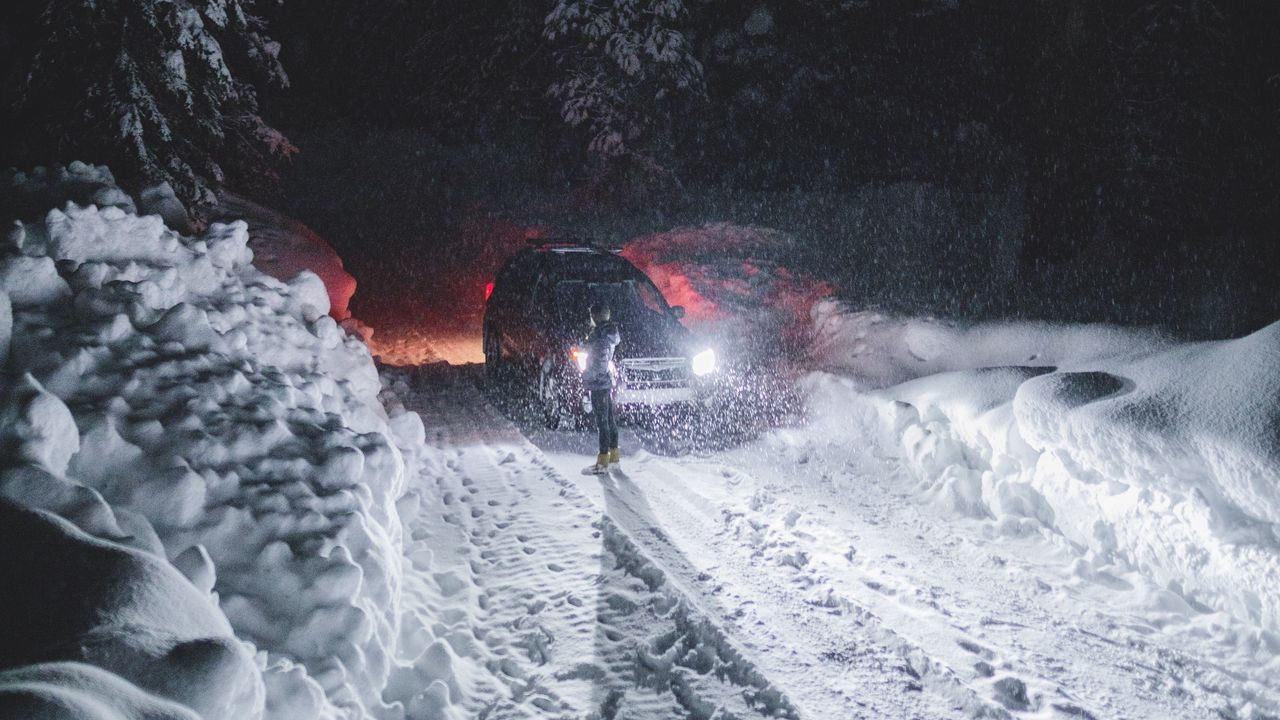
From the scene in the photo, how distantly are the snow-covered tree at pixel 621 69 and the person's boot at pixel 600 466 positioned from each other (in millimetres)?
11016

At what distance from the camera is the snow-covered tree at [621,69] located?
14961 mm

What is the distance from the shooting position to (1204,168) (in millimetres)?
10719

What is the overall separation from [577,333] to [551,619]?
402 centimetres

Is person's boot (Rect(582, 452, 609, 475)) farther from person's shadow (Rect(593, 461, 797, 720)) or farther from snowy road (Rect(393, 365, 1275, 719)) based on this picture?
person's shadow (Rect(593, 461, 797, 720))

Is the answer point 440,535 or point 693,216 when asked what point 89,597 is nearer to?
point 440,535

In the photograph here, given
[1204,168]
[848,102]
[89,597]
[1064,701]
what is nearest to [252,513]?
[89,597]

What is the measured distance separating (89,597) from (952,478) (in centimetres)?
555

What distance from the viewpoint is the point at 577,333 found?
747 centimetres

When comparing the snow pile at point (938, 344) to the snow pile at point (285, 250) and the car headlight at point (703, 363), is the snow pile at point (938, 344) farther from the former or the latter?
the snow pile at point (285, 250)

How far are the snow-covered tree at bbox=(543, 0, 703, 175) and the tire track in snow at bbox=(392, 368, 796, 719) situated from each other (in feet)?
38.9

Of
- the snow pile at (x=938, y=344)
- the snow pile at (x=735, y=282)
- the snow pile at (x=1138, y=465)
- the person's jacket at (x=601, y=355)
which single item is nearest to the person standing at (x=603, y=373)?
the person's jacket at (x=601, y=355)

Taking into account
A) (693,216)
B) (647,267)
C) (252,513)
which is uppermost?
(693,216)

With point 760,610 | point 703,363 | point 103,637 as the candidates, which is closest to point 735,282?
point 703,363

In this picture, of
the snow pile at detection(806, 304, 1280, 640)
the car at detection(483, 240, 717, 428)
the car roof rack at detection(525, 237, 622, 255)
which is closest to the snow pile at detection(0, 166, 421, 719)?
the car at detection(483, 240, 717, 428)
